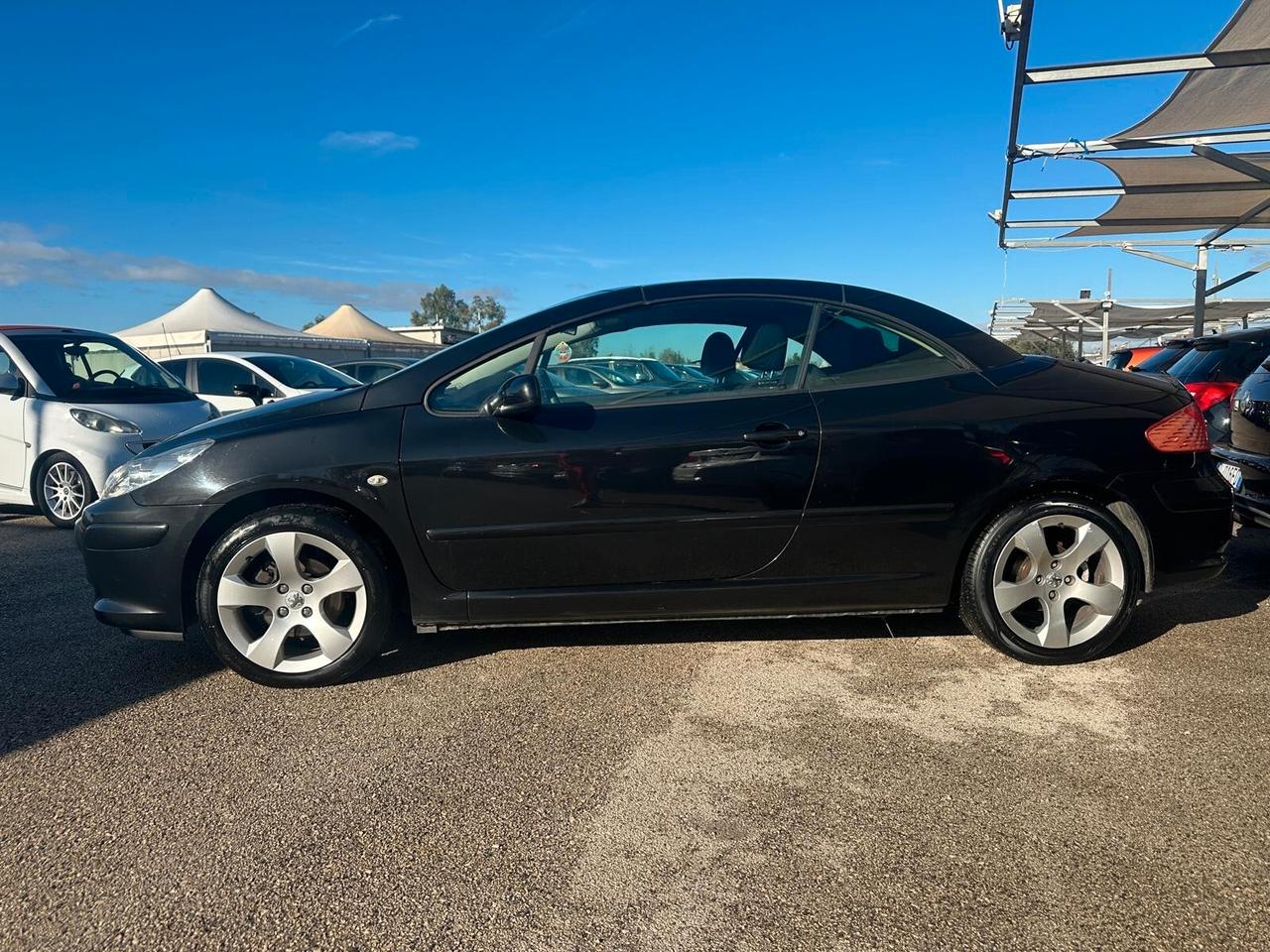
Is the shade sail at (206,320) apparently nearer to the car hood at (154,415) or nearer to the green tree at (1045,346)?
the car hood at (154,415)

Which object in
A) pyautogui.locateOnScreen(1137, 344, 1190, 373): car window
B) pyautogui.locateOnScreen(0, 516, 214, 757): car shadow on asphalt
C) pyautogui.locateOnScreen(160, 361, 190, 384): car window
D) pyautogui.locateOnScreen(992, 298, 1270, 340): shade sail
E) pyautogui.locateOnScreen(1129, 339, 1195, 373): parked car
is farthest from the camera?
pyautogui.locateOnScreen(992, 298, 1270, 340): shade sail

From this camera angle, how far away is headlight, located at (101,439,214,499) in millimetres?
3229

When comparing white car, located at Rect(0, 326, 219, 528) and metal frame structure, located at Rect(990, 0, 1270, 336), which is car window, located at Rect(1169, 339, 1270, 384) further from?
Result: white car, located at Rect(0, 326, 219, 528)

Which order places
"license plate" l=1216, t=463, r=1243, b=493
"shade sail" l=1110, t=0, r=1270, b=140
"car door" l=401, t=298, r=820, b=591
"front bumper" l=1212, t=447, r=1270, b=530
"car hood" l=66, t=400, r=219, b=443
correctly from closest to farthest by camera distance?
"car door" l=401, t=298, r=820, b=591
"front bumper" l=1212, t=447, r=1270, b=530
"license plate" l=1216, t=463, r=1243, b=493
"shade sail" l=1110, t=0, r=1270, b=140
"car hood" l=66, t=400, r=219, b=443

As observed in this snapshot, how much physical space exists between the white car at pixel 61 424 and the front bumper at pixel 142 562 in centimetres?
365

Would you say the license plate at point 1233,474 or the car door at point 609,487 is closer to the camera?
the car door at point 609,487

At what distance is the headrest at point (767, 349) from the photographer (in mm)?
3346

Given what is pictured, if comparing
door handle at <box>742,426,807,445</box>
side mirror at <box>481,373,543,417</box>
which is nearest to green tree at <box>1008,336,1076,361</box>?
door handle at <box>742,426,807,445</box>

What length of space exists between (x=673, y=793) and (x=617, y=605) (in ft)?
3.11

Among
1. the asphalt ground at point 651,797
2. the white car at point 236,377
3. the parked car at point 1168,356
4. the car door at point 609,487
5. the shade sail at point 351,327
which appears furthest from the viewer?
the shade sail at point 351,327

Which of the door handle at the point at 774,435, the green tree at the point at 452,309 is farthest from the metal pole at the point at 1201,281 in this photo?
the green tree at the point at 452,309

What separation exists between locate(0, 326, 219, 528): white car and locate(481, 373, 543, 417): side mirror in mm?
4560

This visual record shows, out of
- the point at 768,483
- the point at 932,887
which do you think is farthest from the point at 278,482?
the point at 932,887

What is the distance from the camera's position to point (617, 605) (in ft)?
10.6
